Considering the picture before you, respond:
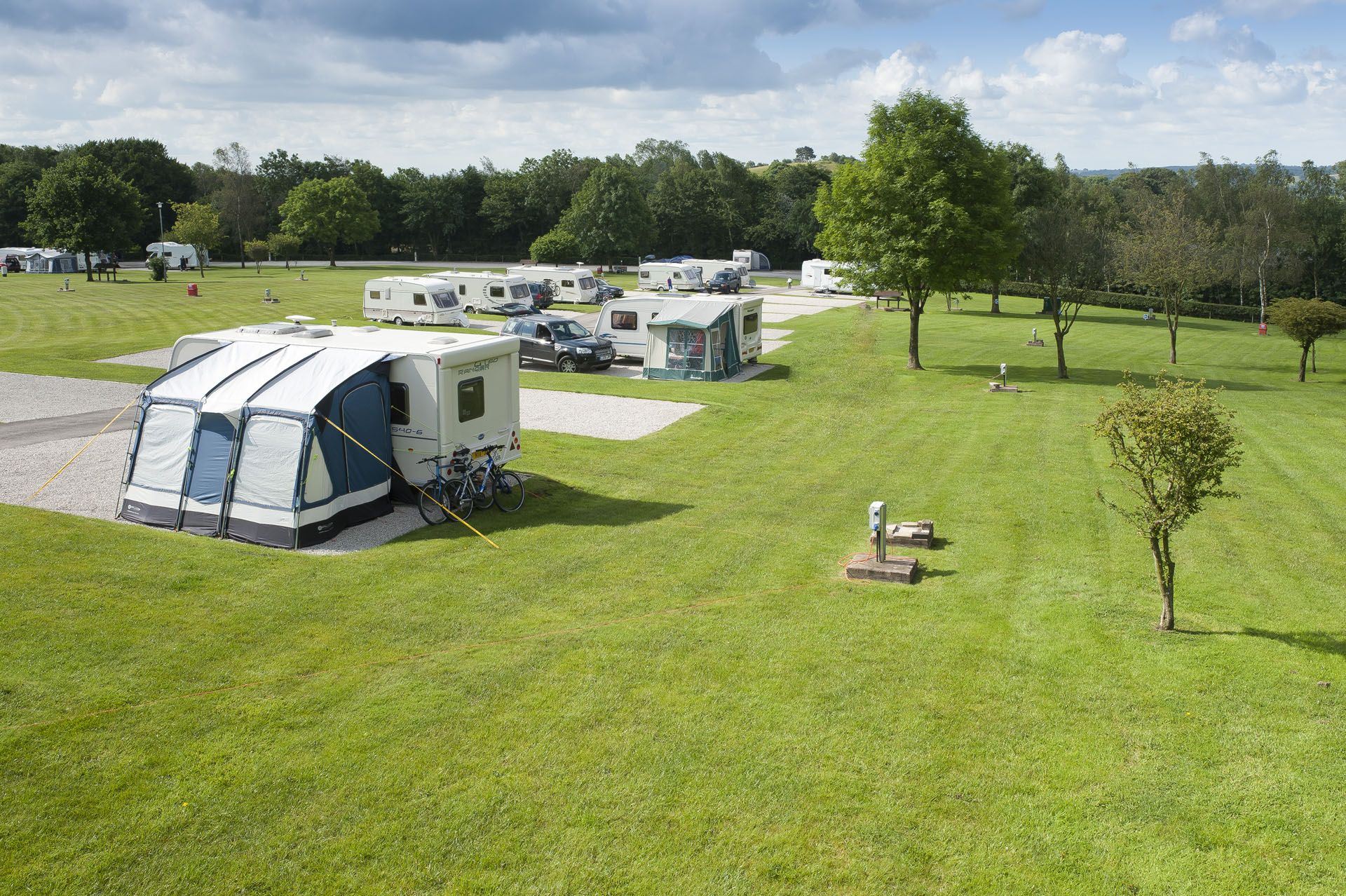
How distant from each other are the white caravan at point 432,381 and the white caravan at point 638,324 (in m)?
14.6

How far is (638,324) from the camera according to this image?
94.9 ft

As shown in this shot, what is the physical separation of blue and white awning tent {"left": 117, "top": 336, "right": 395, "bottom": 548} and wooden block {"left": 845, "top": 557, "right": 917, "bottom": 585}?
6575 millimetres

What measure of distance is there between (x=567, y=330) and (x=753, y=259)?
48.3 m

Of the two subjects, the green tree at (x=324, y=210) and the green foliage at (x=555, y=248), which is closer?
the green foliage at (x=555, y=248)

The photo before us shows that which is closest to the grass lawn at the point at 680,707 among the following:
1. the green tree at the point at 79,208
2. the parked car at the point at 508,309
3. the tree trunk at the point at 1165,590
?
the tree trunk at the point at 1165,590

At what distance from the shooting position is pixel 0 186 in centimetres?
7519

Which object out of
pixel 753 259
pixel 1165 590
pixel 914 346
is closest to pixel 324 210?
pixel 753 259

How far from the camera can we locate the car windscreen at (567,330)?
28297 millimetres

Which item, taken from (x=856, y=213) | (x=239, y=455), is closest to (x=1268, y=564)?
(x=239, y=455)

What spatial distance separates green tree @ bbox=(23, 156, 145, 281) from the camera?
56.7 metres

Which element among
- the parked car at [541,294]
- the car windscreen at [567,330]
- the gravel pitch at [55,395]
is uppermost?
the parked car at [541,294]

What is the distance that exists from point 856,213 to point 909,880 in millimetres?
25984

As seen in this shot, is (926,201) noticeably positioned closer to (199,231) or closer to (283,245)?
(199,231)

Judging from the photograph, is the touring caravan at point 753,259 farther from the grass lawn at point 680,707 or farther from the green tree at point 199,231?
the grass lawn at point 680,707
